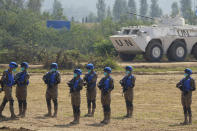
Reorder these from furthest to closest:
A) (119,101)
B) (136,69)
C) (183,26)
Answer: (183,26) → (136,69) → (119,101)

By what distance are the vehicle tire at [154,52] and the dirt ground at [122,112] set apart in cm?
865

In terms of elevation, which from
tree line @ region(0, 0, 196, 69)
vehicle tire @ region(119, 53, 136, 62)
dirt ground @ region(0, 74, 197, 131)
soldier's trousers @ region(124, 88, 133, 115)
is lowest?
dirt ground @ region(0, 74, 197, 131)

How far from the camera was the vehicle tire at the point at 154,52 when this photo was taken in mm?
29997

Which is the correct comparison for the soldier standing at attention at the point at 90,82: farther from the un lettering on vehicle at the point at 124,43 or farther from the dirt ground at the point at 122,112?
the un lettering on vehicle at the point at 124,43

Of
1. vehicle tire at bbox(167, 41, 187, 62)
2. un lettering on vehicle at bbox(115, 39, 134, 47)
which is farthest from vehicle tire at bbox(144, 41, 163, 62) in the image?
un lettering on vehicle at bbox(115, 39, 134, 47)

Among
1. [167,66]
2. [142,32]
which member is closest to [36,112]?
[167,66]

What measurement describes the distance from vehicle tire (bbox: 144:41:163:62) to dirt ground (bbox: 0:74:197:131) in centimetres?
865

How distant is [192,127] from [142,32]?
17.8 meters

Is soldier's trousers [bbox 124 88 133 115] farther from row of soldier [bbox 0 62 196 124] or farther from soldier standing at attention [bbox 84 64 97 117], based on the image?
soldier standing at attention [bbox 84 64 97 117]

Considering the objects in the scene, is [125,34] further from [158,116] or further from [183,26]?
[158,116]

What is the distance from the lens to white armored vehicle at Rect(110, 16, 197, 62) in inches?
1170

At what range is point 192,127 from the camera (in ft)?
39.9

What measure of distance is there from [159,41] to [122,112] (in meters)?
16.9

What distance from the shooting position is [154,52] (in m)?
30.2
